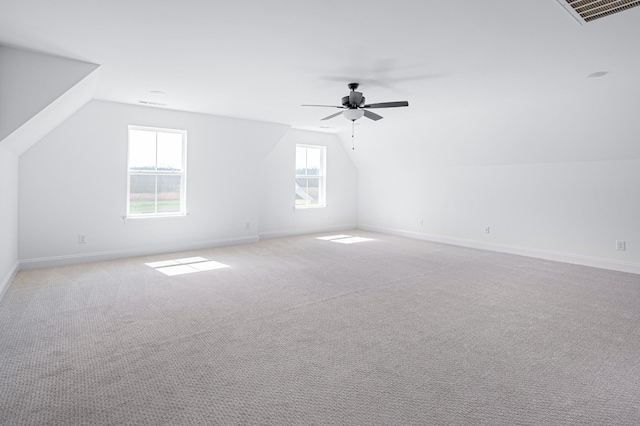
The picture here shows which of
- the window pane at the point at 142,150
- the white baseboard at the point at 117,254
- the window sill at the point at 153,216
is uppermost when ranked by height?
the window pane at the point at 142,150

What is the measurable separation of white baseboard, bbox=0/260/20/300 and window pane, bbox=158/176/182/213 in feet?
6.83

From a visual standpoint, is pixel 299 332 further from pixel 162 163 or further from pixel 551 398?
pixel 162 163

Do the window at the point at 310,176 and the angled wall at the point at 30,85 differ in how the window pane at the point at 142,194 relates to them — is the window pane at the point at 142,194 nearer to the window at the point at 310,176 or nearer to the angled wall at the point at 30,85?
the angled wall at the point at 30,85

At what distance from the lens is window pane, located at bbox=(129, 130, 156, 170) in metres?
5.98

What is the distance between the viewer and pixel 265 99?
5.30m

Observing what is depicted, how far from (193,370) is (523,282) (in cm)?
415

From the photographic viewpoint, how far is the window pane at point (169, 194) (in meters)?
6.25

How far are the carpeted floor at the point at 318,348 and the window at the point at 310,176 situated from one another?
3896 mm

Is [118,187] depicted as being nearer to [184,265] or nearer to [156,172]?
[156,172]

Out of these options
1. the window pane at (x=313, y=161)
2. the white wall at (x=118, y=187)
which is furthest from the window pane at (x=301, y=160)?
the white wall at (x=118, y=187)

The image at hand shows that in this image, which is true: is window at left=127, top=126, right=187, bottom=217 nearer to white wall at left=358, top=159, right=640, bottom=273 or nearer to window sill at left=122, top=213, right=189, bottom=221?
window sill at left=122, top=213, right=189, bottom=221

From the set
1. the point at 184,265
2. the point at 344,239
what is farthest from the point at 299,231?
the point at 184,265

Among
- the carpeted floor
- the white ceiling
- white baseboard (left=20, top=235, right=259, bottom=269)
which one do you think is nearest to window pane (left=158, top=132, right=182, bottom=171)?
the white ceiling

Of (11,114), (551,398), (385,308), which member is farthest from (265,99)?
(551,398)
